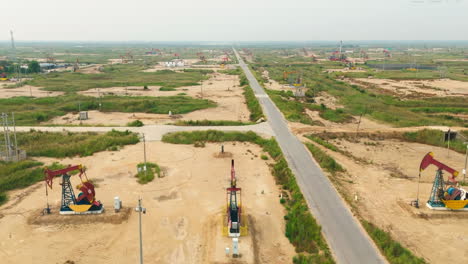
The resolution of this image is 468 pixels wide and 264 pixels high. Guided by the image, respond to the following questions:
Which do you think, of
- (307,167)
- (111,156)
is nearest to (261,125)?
(307,167)

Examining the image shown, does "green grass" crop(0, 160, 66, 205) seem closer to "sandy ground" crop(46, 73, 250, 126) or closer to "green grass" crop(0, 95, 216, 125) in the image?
"sandy ground" crop(46, 73, 250, 126)

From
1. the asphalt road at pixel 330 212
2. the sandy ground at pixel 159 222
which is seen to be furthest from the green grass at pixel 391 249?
the sandy ground at pixel 159 222

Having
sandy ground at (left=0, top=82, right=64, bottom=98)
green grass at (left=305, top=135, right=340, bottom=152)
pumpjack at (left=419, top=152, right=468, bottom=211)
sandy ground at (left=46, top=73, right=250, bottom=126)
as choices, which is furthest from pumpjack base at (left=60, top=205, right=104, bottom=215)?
sandy ground at (left=0, top=82, right=64, bottom=98)

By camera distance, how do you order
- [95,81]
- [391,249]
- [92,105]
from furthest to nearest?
[95,81], [92,105], [391,249]

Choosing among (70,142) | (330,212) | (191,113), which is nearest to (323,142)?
(330,212)

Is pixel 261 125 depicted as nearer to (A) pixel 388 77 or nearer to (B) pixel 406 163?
(B) pixel 406 163

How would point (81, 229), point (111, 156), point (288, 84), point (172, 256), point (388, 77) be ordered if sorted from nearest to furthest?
point (172, 256) < point (81, 229) < point (111, 156) < point (288, 84) < point (388, 77)

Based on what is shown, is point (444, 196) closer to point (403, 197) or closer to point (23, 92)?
point (403, 197)
